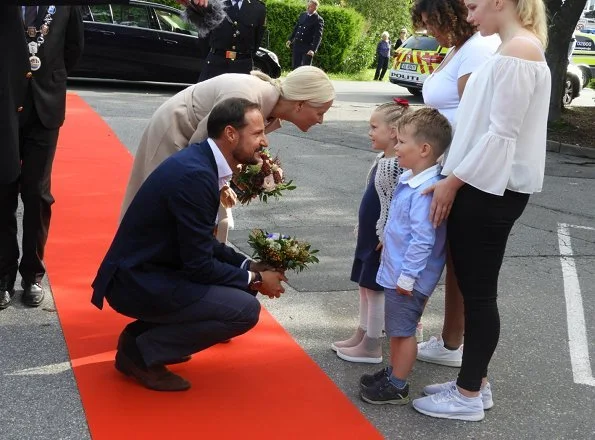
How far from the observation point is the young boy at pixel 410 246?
3.67m

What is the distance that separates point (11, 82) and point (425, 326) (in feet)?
8.80

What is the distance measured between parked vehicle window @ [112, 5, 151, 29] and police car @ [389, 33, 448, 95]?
220 inches

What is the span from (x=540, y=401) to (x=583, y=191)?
232 inches

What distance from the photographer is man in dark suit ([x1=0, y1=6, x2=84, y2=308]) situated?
446 cm

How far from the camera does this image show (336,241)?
6496 millimetres

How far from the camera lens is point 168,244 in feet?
12.0

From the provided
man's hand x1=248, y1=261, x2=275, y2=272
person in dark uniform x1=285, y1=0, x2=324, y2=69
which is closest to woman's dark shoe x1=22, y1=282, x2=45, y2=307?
man's hand x1=248, y1=261, x2=275, y2=272

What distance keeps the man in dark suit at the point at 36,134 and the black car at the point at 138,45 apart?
972cm

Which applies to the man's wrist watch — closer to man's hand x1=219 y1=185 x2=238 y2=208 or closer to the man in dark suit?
man's hand x1=219 y1=185 x2=238 y2=208

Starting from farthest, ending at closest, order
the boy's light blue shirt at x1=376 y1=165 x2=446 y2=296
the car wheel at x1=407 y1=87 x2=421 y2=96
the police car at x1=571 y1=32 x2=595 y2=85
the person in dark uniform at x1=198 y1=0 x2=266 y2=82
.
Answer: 1. the police car at x1=571 y1=32 x2=595 y2=85
2. the car wheel at x1=407 y1=87 x2=421 y2=96
3. the person in dark uniform at x1=198 y1=0 x2=266 y2=82
4. the boy's light blue shirt at x1=376 y1=165 x2=446 y2=296

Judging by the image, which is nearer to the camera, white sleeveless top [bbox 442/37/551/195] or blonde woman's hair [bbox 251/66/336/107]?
white sleeveless top [bbox 442/37/551/195]

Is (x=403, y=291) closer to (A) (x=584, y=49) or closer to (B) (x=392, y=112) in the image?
(B) (x=392, y=112)

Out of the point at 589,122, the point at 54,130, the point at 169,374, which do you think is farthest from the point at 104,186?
the point at 589,122

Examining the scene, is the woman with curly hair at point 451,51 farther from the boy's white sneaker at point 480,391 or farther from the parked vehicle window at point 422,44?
the parked vehicle window at point 422,44
